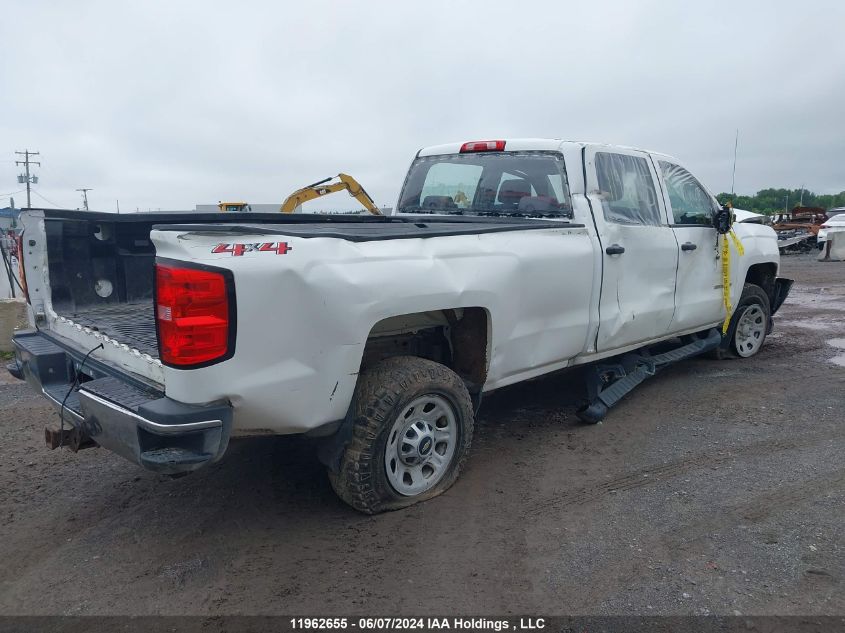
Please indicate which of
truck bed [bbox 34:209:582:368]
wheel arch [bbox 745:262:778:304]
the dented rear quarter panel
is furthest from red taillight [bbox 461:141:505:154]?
wheel arch [bbox 745:262:778:304]

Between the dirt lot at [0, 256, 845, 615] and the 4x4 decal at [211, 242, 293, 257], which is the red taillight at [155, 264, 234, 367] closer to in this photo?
the 4x4 decal at [211, 242, 293, 257]

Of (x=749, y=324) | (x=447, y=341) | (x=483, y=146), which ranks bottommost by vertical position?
(x=749, y=324)

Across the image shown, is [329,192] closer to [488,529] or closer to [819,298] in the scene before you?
[488,529]

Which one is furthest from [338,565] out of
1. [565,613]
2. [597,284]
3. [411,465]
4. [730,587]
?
[597,284]

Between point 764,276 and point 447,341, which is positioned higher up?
point 764,276

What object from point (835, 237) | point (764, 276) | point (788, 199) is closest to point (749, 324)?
point (764, 276)

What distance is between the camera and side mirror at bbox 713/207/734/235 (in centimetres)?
580

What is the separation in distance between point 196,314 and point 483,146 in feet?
10.4

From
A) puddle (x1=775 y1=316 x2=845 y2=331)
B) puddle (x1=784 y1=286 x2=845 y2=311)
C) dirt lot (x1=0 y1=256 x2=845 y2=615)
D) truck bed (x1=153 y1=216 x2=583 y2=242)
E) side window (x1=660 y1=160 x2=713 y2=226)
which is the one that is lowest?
dirt lot (x1=0 y1=256 x2=845 y2=615)

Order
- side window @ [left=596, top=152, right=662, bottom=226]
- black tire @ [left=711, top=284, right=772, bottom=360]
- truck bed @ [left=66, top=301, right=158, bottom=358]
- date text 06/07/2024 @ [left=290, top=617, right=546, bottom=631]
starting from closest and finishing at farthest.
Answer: date text 06/07/2024 @ [left=290, top=617, right=546, bottom=631]
truck bed @ [left=66, top=301, right=158, bottom=358]
side window @ [left=596, top=152, right=662, bottom=226]
black tire @ [left=711, top=284, right=772, bottom=360]

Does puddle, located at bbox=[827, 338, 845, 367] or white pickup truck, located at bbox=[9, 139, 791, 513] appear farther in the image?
puddle, located at bbox=[827, 338, 845, 367]

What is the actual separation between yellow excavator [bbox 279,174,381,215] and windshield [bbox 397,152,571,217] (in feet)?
10.5

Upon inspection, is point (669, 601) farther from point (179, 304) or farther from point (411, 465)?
point (179, 304)

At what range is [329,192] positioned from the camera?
9.28 metres
